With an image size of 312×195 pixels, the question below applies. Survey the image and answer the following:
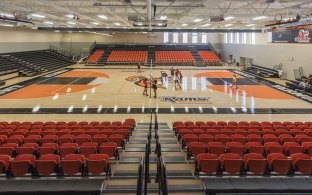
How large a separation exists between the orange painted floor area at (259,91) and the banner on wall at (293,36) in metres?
5.23

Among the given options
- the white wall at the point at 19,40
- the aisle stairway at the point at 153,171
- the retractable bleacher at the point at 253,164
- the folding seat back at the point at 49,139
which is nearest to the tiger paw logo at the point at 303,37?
the retractable bleacher at the point at 253,164

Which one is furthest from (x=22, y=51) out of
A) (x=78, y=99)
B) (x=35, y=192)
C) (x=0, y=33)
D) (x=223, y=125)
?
(x=35, y=192)

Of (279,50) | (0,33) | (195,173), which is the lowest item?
(195,173)

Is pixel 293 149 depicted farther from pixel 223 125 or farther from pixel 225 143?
pixel 223 125

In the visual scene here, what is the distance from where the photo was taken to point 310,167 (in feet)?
24.8

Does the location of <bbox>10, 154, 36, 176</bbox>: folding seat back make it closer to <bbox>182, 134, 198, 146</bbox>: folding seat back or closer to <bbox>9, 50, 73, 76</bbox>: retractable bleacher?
<bbox>182, 134, 198, 146</bbox>: folding seat back

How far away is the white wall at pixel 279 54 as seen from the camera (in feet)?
91.2

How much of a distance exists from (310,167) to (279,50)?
28.3 m

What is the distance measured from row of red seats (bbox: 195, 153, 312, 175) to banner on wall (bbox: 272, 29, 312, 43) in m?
22.2

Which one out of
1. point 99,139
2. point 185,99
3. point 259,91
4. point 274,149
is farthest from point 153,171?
point 259,91

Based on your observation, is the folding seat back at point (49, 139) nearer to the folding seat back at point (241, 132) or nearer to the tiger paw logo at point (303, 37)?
the folding seat back at point (241, 132)

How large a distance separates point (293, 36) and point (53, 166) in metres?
28.0

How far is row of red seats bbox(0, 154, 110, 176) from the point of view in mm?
7375

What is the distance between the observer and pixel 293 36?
29.8 m
